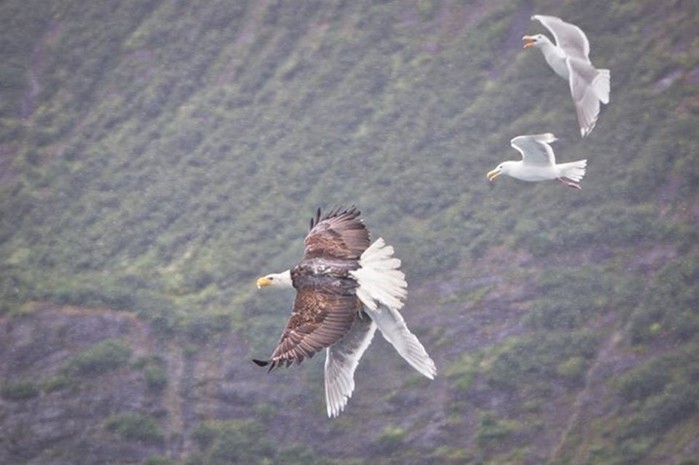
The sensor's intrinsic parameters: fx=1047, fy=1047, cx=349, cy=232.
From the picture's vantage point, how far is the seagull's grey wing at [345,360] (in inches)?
738

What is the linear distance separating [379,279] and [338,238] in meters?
1.83

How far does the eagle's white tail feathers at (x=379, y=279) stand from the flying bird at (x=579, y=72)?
6.42 m

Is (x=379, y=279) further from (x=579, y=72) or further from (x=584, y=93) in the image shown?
(x=579, y=72)

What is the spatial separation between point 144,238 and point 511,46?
39.5ft

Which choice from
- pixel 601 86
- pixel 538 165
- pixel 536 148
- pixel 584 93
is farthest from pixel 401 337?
pixel 601 86

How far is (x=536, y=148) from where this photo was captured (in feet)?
75.4

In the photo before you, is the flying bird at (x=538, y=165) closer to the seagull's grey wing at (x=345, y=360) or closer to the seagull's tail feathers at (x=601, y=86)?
the seagull's tail feathers at (x=601, y=86)

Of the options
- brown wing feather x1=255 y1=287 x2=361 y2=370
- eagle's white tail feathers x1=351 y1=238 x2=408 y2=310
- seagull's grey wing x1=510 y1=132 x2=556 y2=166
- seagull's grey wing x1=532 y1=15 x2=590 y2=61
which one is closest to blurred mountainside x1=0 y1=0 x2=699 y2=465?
seagull's grey wing x1=510 y1=132 x2=556 y2=166

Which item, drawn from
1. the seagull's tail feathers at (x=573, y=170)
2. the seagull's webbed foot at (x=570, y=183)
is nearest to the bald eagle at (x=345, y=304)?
the seagull's tail feathers at (x=573, y=170)

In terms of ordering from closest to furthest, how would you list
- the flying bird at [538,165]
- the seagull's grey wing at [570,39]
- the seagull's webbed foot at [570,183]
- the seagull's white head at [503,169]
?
the flying bird at [538,165]
the seagull's webbed foot at [570,183]
the seagull's white head at [503,169]
the seagull's grey wing at [570,39]

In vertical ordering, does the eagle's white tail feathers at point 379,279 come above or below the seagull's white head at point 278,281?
above

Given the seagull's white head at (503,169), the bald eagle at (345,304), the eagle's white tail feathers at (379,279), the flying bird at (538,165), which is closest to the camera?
the bald eagle at (345,304)

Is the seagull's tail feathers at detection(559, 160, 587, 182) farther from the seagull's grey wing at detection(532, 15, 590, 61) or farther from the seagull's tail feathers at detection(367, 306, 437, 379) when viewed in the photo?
the seagull's tail feathers at detection(367, 306, 437, 379)

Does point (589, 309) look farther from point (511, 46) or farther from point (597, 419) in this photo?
point (511, 46)
